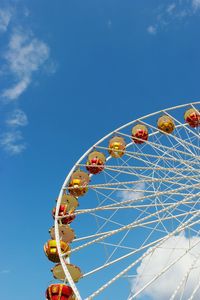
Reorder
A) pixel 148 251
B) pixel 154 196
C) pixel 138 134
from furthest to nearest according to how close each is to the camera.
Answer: pixel 138 134, pixel 154 196, pixel 148 251

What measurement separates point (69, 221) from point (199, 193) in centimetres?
499

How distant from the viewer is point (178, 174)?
13516mm

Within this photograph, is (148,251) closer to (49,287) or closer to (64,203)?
(49,287)

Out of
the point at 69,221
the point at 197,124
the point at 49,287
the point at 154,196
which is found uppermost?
the point at 197,124

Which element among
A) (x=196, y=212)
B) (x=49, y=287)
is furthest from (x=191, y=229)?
(x=49, y=287)

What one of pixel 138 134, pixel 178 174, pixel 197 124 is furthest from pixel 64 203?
pixel 197 124

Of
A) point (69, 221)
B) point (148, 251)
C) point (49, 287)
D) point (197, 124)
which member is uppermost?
point (197, 124)

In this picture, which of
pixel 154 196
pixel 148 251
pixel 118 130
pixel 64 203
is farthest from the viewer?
pixel 118 130

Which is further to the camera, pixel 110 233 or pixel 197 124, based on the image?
pixel 197 124

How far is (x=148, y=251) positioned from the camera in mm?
10609

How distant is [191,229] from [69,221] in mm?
4665

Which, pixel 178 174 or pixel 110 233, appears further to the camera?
pixel 178 174

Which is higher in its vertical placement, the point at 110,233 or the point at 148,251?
the point at 110,233

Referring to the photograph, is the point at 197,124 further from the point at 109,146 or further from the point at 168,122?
the point at 109,146
